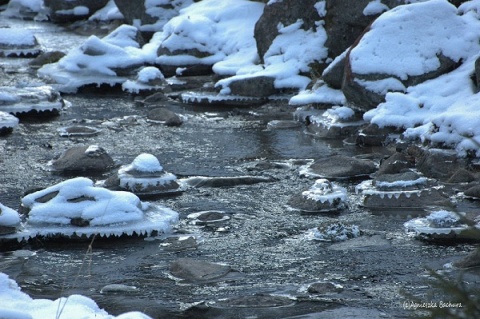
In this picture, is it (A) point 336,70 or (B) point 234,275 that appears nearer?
(B) point 234,275

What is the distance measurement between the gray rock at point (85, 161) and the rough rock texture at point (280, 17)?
6014 millimetres

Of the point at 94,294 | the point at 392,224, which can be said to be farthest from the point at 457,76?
the point at 94,294

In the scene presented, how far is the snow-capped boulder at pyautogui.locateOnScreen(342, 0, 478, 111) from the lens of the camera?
12828 mm

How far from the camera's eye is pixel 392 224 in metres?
8.55

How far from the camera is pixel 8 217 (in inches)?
323

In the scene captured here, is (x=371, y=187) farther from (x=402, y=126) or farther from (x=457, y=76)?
(x=457, y=76)

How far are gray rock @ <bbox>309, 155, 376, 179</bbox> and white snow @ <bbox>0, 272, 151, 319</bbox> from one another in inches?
190

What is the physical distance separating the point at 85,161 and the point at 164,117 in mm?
2960

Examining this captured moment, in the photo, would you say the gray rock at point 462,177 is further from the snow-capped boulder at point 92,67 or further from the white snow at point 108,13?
the white snow at point 108,13

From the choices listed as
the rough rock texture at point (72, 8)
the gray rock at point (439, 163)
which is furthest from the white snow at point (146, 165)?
the rough rock texture at point (72, 8)

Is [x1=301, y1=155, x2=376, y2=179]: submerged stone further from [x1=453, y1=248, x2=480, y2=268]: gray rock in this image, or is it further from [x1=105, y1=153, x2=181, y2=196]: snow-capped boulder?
[x1=453, y1=248, x2=480, y2=268]: gray rock

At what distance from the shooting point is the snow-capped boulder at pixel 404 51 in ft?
42.1

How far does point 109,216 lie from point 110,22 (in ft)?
52.5

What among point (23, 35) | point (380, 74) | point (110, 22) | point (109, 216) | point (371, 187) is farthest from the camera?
point (110, 22)
